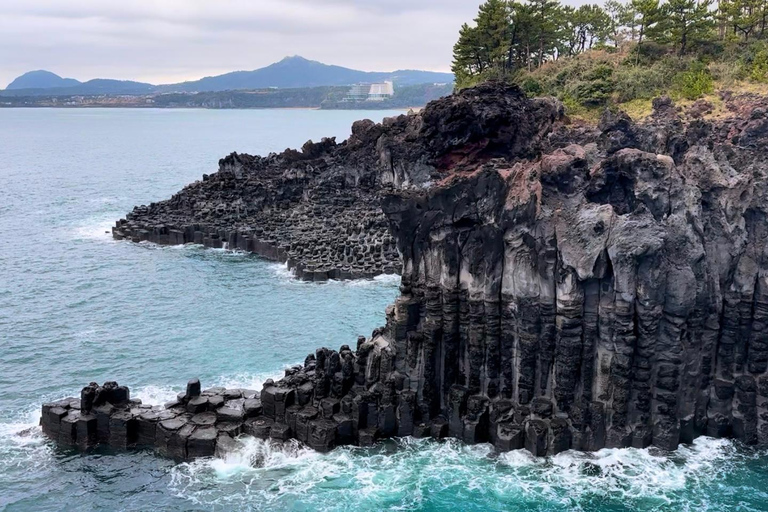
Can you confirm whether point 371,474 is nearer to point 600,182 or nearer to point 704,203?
point 600,182

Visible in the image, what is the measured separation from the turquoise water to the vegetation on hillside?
40594 millimetres

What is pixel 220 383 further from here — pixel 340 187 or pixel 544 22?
pixel 544 22

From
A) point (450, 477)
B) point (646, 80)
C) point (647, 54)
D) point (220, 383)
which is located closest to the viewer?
point (450, 477)

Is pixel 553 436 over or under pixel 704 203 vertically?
under

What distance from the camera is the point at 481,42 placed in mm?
94000

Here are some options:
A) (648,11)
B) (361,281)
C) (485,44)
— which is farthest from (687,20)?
(361,281)

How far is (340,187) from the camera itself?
224ft

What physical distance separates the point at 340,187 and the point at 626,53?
143 feet

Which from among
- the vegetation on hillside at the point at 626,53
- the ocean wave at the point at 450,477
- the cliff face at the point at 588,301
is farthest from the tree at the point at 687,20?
the ocean wave at the point at 450,477

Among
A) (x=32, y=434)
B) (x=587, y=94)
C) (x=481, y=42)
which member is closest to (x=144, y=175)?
(x=481, y=42)

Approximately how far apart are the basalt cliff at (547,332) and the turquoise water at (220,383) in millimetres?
998

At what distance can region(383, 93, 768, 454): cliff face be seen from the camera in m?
25.8

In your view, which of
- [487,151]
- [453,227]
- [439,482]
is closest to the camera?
[439,482]

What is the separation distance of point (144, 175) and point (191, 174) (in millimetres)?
8003
